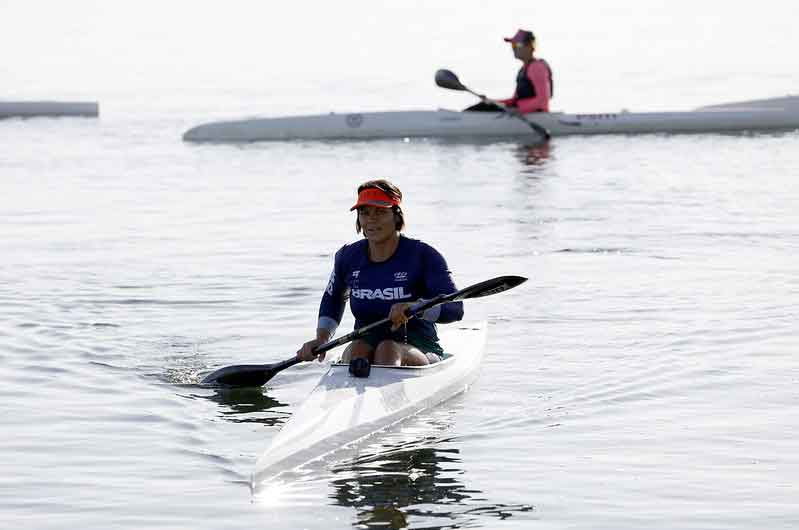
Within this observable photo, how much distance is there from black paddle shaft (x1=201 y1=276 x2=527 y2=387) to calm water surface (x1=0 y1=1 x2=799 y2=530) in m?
0.12

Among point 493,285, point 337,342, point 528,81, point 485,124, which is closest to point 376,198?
point 337,342

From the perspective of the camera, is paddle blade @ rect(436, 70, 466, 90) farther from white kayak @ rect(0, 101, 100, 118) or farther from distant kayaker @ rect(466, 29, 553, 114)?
white kayak @ rect(0, 101, 100, 118)

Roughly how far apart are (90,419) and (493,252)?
6866 mm

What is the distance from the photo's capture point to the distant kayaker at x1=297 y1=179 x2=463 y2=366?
846 cm

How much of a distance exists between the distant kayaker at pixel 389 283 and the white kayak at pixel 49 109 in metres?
25.7

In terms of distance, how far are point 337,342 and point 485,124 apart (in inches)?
692

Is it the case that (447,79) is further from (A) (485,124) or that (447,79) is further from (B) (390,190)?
(B) (390,190)

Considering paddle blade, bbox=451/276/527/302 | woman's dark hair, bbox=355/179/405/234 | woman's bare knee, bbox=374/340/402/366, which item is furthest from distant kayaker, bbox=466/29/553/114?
woman's bare knee, bbox=374/340/402/366

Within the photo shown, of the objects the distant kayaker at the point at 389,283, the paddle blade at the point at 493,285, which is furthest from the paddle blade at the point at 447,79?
Answer: the distant kayaker at the point at 389,283

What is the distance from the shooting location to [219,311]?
12.1 meters

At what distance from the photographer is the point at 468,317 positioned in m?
11.8

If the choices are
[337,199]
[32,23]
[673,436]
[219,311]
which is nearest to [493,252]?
[219,311]

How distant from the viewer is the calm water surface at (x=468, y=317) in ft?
23.6

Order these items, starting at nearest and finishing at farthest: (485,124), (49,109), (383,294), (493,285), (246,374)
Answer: (383,294)
(493,285)
(246,374)
(485,124)
(49,109)
